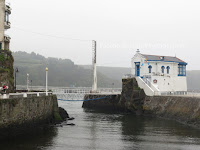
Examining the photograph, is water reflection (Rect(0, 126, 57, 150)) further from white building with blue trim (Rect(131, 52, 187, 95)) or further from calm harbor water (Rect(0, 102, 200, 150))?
white building with blue trim (Rect(131, 52, 187, 95))

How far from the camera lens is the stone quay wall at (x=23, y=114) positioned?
25812 mm

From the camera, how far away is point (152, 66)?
Result: 185 ft

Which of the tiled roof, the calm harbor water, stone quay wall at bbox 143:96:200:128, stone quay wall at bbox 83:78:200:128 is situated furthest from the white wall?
the tiled roof

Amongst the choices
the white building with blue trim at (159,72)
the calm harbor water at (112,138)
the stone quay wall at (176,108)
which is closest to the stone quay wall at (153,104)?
the stone quay wall at (176,108)

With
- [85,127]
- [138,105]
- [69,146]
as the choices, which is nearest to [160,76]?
[138,105]

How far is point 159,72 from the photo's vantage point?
56.2 m

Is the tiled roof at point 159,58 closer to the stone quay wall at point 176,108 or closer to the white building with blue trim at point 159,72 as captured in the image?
the white building with blue trim at point 159,72

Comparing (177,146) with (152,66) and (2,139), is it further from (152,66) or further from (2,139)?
(152,66)

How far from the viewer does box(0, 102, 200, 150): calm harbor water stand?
2470cm

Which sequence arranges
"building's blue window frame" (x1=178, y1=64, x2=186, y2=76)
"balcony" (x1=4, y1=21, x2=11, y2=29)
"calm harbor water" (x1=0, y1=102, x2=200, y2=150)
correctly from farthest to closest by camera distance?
"building's blue window frame" (x1=178, y1=64, x2=186, y2=76) < "balcony" (x1=4, y1=21, x2=11, y2=29) < "calm harbor water" (x1=0, y1=102, x2=200, y2=150)

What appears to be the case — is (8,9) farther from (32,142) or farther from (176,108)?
(176,108)

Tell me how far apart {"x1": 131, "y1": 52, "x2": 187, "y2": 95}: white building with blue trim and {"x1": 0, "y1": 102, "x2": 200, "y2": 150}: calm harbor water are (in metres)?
17.4

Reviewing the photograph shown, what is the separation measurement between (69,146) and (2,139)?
21.1 feet

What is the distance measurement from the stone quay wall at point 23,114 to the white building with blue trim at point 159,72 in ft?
74.2
